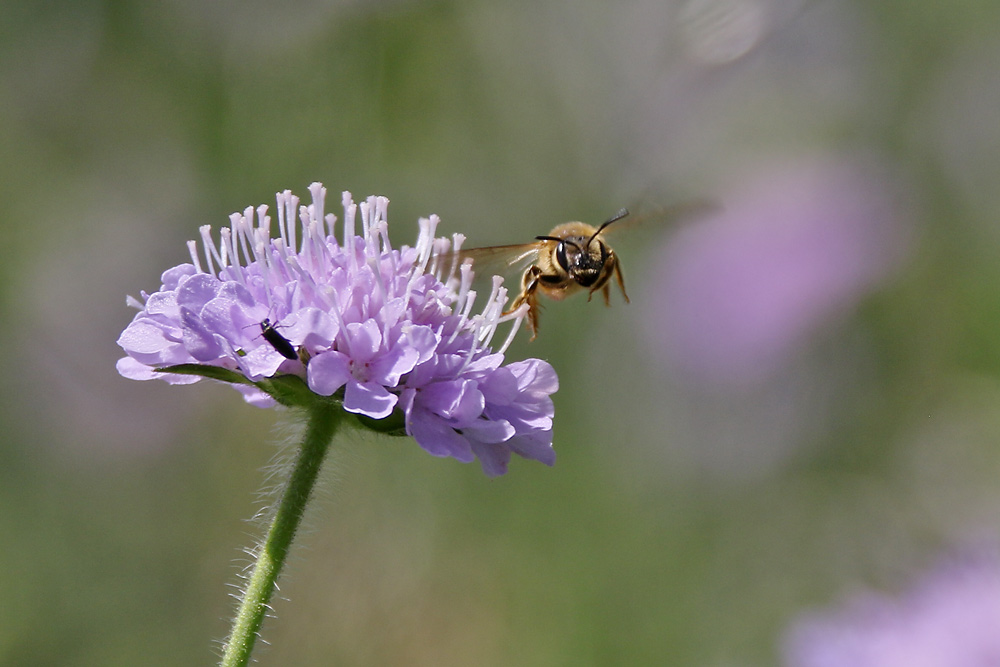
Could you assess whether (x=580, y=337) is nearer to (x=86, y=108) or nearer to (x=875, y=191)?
(x=875, y=191)

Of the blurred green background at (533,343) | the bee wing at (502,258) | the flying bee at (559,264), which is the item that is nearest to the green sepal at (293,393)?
the bee wing at (502,258)

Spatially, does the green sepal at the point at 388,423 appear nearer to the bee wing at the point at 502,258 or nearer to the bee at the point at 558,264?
the bee wing at the point at 502,258

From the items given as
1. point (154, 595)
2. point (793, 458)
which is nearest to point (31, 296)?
point (154, 595)

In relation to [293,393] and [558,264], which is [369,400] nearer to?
[293,393]

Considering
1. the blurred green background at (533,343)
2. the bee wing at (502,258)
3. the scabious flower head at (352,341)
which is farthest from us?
the blurred green background at (533,343)

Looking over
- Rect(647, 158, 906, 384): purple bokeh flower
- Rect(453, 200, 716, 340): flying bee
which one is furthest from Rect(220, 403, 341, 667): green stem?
Rect(647, 158, 906, 384): purple bokeh flower

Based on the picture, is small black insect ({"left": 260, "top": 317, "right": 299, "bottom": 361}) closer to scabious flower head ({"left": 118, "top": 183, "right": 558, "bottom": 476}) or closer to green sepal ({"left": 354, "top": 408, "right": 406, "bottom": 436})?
scabious flower head ({"left": 118, "top": 183, "right": 558, "bottom": 476})

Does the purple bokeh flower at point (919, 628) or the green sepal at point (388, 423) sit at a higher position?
the purple bokeh flower at point (919, 628)
